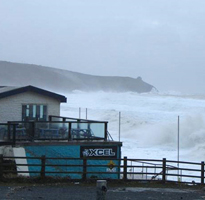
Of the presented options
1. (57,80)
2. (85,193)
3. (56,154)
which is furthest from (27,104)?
(57,80)

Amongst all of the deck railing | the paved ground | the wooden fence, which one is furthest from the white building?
the paved ground

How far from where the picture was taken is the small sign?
21.9 meters

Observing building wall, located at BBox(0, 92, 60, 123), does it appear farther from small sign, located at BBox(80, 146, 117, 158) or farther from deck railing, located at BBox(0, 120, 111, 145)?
small sign, located at BBox(80, 146, 117, 158)

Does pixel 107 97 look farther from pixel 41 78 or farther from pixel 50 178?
pixel 50 178

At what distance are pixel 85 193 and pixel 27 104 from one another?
10855 mm

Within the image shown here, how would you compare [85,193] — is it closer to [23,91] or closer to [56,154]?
[56,154]

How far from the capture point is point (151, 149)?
40188mm

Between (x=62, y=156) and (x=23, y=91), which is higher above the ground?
(x=23, y=91)

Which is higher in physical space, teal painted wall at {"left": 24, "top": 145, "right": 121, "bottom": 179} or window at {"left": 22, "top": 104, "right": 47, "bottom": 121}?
window at {"left": 22, "top": 104, "right": 47, "bottom": 121}

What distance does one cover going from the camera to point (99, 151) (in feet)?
72.3

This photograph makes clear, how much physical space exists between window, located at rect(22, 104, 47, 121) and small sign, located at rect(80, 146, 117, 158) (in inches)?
181

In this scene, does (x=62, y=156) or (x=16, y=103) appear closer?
(x=62, y=156)

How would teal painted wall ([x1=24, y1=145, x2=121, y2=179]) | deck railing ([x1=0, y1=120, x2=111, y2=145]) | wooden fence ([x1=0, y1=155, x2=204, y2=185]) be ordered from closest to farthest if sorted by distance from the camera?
wooden fence ([x1=0, y1=155, x2=204, y2=185]) → teal painted wall ([x1=24, y1=145, x2=121, y2=179]) → deck railing ([x1=0, y1=120, x2=111, y2=145])

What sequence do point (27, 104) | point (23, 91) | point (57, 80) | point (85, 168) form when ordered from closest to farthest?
point (85, 168) < point (23, 91) < point (27, 104) < point (57, 80)
